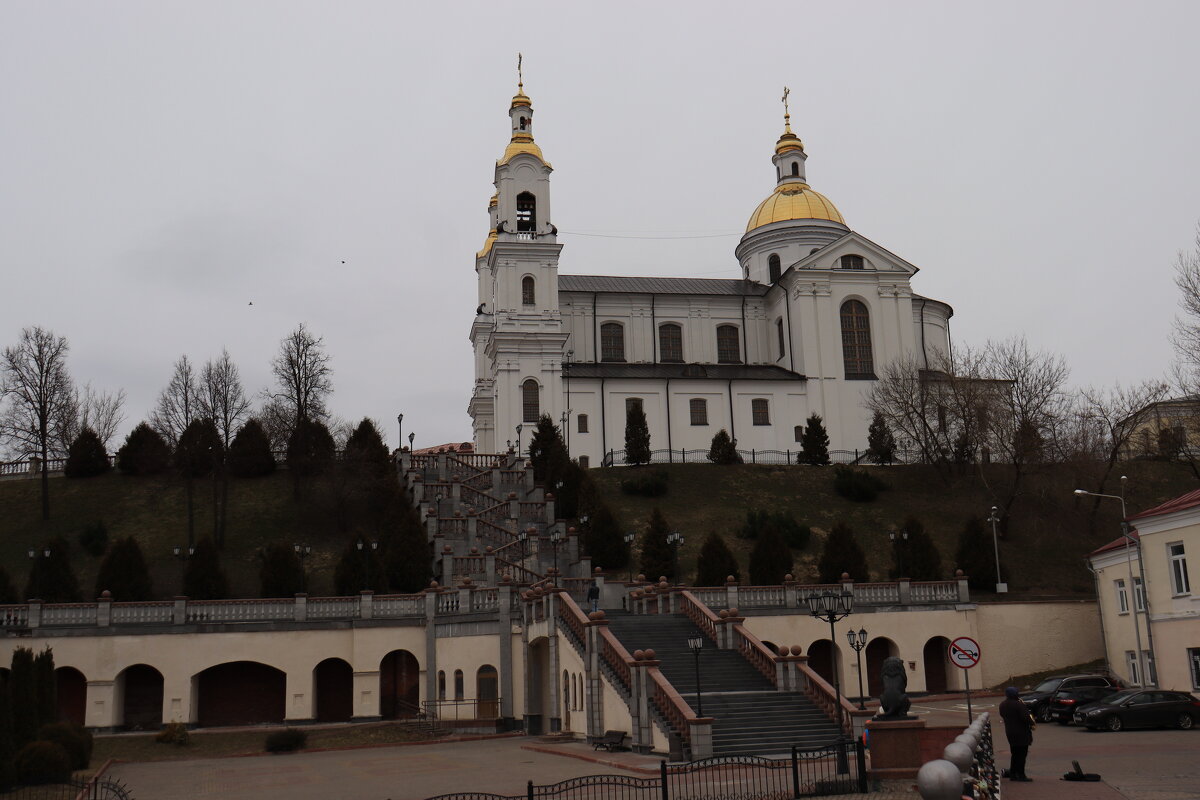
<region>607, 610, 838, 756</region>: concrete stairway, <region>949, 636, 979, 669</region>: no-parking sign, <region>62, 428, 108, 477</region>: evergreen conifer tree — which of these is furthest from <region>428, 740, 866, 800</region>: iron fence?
<region>62, 428, 108, 477</region>: evergreen conifer tree

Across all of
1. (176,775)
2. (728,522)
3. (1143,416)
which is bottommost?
(176,775)

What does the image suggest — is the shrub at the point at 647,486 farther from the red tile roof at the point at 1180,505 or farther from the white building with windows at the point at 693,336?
the red tile roof at the point at 1180,505

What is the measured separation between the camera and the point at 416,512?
51250 millimetres

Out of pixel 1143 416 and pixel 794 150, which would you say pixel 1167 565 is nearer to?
pixel 1143 416

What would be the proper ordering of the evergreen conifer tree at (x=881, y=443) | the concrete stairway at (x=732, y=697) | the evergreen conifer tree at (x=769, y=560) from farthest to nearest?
the evergreen conifer tree at (x=881, y=443)
the evergreen conifer tree at (x=769, y=560)
the concrete stairway at (x=732, y=697)

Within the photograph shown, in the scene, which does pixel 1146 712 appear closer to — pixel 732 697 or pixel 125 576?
pixel 732 697

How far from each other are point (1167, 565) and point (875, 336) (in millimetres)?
37817

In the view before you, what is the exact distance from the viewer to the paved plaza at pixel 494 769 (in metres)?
18.8

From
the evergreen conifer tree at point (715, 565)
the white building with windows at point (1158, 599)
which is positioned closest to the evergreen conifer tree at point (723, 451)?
the evergreen conifer tree at point (715, 565)

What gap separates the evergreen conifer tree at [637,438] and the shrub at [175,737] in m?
33.2

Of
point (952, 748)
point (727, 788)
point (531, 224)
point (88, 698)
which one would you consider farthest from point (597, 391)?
point (952, 748)

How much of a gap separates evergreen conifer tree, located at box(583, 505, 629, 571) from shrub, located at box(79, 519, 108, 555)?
21449 mm

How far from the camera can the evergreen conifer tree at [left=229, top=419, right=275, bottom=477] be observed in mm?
59250

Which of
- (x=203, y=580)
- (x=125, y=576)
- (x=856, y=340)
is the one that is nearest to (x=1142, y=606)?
(x=203, y=580)
